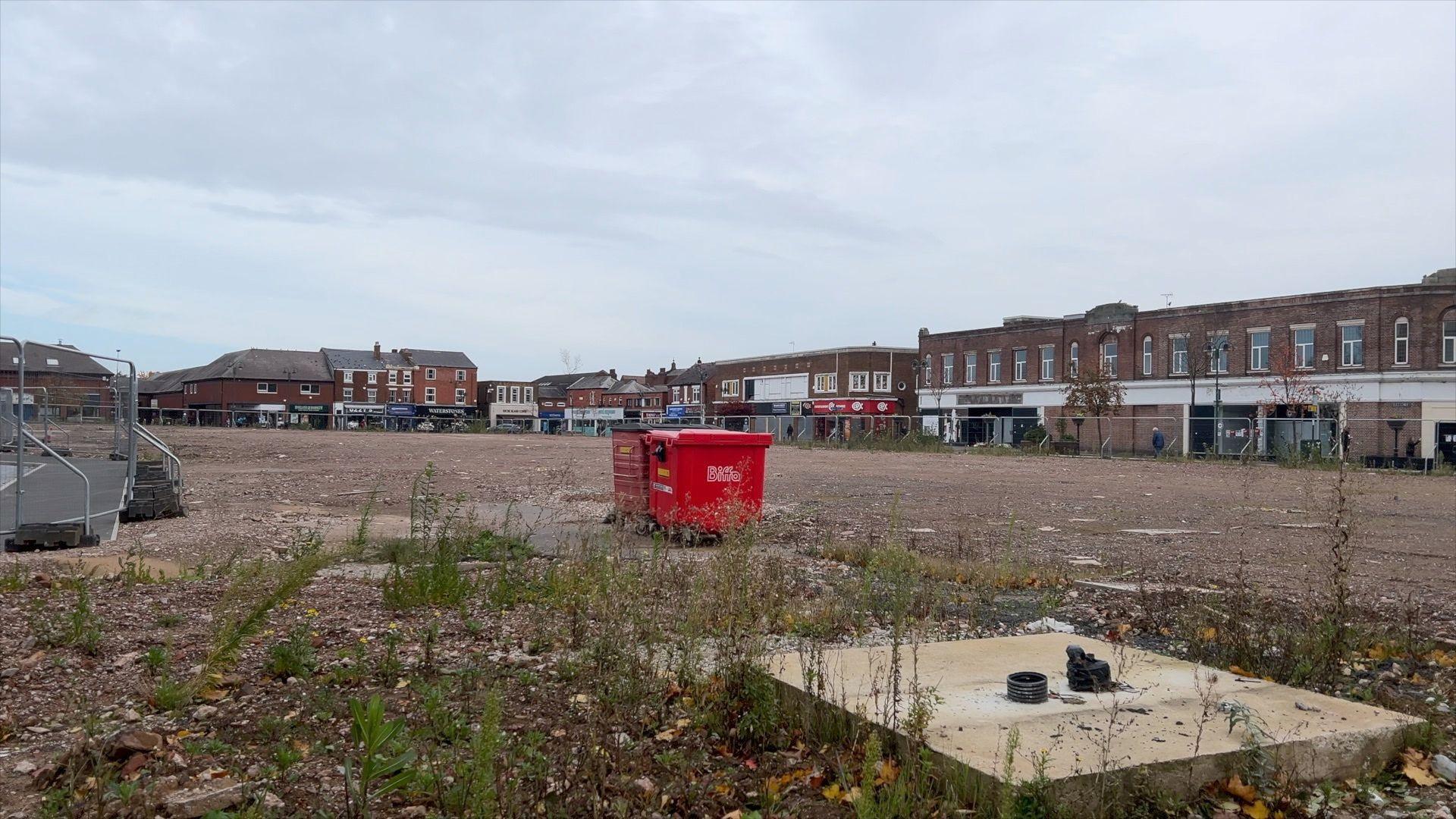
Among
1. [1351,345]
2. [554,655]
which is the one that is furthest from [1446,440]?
[554,655]

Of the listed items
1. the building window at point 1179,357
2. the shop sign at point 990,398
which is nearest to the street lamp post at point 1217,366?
the building window at point 1179,357

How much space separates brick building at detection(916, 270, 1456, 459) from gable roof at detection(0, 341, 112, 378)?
3262cm

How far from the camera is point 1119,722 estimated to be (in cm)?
399

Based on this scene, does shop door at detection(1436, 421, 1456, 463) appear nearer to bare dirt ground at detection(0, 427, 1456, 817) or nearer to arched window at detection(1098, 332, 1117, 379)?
arched window at detection(1098, 332, 1117, 379)

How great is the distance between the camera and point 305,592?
727 centimetres

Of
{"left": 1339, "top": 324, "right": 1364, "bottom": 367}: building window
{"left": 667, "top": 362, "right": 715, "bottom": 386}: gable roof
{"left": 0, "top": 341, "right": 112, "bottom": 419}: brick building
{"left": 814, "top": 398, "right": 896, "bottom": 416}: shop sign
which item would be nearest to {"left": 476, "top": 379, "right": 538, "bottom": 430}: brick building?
{"left": 667, "top": 362, "right": 715, "bottom": 386}: gable roof

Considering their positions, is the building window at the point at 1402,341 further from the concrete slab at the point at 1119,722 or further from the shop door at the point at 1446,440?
the concrete slab at the point at 1119,722

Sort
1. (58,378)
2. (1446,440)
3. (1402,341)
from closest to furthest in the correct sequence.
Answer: (58,378) < (1446,440) < (1402,341)

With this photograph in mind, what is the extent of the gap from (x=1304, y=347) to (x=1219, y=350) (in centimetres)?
368

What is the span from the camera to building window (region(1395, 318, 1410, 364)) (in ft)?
142

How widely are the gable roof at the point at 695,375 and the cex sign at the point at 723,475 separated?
3242 inches

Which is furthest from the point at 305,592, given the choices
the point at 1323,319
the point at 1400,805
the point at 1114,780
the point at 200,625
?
the point at 1323,319

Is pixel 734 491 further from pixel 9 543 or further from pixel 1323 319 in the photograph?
pixel 1323 319

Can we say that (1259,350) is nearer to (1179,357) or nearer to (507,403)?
(1179,357)
